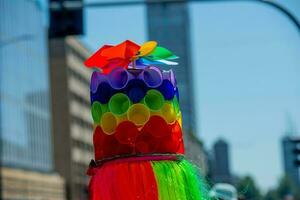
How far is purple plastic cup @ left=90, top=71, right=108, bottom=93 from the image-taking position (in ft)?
13.6

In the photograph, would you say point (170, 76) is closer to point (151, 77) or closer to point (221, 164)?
point (151, 77)

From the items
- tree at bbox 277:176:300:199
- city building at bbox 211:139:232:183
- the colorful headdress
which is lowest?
tree at bbox 277:176:300:199

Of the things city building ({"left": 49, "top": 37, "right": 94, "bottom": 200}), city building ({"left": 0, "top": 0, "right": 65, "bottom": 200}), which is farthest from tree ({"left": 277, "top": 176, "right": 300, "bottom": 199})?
city building ({"left": 49, "top": 37, "right": 94, "bottom": 200})

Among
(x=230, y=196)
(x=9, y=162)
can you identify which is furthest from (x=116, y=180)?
(x=9, y=162)

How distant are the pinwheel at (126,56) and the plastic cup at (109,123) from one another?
0.76 ft

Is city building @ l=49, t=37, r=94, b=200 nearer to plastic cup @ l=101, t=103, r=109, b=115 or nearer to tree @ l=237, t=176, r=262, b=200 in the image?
tree @ l=237, t=176, r=262, b=200

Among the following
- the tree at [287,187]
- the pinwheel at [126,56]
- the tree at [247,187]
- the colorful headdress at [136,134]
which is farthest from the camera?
the tree at [287,187]

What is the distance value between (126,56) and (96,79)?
0.66 feet

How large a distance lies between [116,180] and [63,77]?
99.4 metres

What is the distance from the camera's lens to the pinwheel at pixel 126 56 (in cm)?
413

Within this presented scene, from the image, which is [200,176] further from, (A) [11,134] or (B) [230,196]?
(A) [11,134]

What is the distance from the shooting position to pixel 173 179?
4.04 metres

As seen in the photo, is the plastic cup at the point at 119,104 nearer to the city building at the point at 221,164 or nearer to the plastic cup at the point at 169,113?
the plastic cup at the point at 169,113

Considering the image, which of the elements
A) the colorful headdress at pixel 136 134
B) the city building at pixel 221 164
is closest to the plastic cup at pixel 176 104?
the colorful headdress at pixel 136 134
